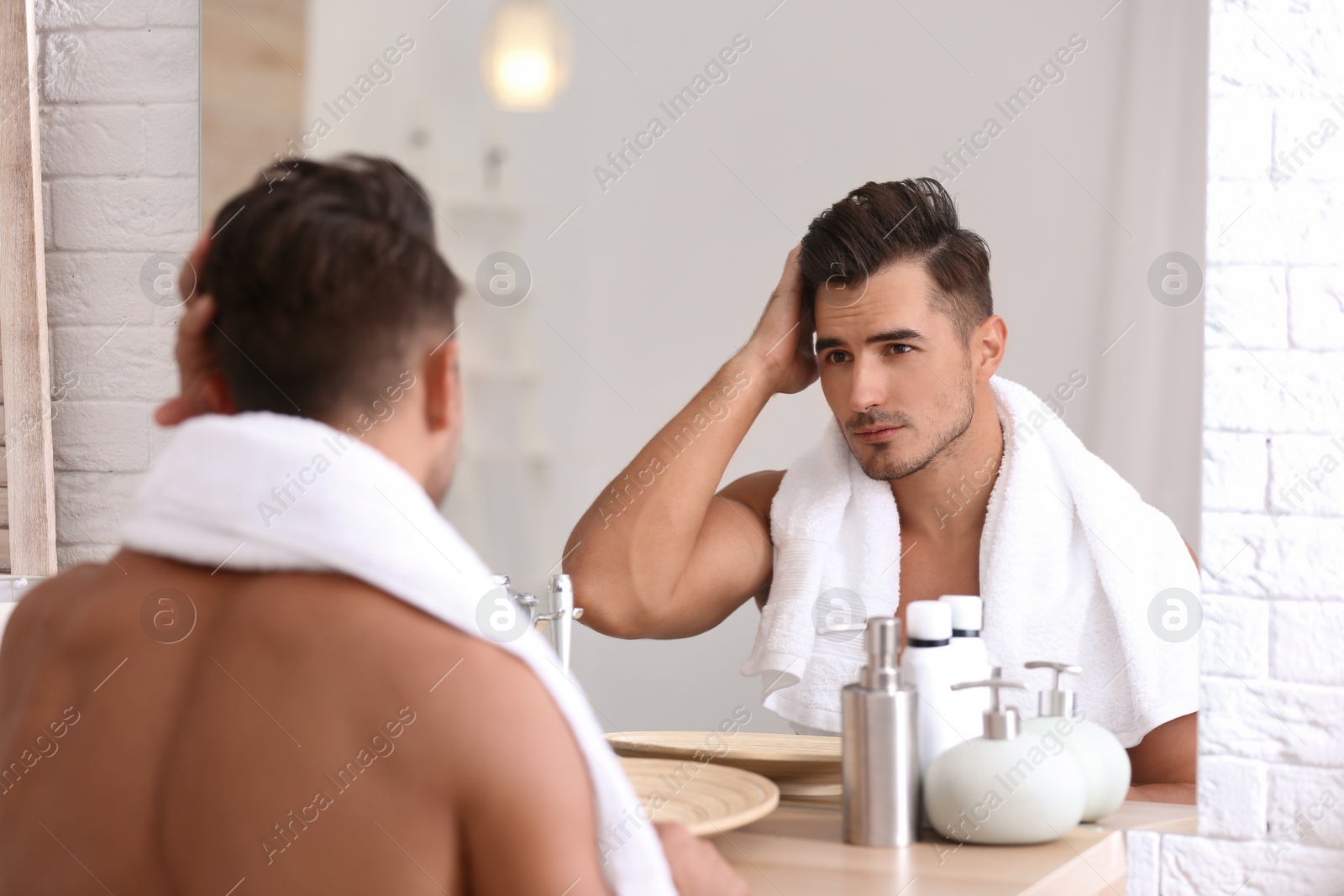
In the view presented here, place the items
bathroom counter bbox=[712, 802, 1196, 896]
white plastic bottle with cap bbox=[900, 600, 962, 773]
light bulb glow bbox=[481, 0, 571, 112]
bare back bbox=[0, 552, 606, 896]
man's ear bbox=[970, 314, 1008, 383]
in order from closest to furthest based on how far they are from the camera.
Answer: bare back bbox=[0, 552, 606, 896]
bathroom counter bbox=[712, 802, 1196, 896]
white plastic bottle with cap bbox=[900, 600, 962, 773]
man's ear bbox=[970, 314, 1008, 383]
light bulb glow bbox=[481, 0, 571, 112]

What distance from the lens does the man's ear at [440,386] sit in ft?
2.24

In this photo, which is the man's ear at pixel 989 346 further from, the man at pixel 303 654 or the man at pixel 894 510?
the man at pixel 303 654

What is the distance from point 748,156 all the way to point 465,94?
0.36 meters

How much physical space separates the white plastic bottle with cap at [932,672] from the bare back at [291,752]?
0.42 m

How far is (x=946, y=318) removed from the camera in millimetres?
1220

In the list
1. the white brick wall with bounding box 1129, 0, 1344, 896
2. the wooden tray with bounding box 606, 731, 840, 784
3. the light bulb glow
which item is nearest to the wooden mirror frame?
the light bulb glow

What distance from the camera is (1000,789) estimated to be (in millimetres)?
894

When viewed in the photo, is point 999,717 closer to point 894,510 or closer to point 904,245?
point 894,510

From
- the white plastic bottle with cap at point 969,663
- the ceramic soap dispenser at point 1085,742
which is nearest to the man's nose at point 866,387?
the white plastic bottle with cap at point 969,663

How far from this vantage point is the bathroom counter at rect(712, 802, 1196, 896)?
84cm

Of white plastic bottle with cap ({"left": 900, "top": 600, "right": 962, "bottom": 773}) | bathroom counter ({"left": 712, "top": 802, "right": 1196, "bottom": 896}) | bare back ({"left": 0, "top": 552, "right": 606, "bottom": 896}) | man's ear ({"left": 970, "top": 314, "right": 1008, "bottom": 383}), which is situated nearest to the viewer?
bare back ({"left": 0, "top": 552, "right": 606, "bottom": 896})

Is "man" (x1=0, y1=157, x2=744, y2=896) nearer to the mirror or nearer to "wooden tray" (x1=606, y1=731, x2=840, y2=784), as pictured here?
"wooden tray" (x1=606, y1=731, x2=840, y2=784)

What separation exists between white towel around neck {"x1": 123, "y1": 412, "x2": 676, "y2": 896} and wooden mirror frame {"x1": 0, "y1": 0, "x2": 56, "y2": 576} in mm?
1023

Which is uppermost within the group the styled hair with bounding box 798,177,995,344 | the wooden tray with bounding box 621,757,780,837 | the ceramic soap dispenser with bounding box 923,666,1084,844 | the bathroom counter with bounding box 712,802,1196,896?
the styled hair with bounding box 798,177,995,344
